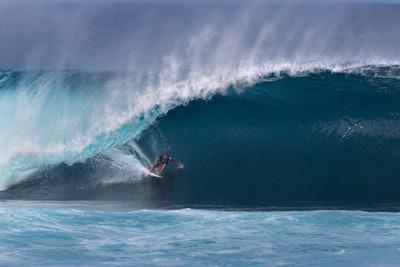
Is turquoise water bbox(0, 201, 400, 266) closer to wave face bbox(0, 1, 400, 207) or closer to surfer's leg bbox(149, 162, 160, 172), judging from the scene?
wave face bbox(0, 1, 400, 207)

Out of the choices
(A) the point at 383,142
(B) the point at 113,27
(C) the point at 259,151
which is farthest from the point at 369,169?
(B) the point at 113,27

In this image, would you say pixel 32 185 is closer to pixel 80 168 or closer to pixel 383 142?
pixel 80 168

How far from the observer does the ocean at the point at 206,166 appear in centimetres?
931

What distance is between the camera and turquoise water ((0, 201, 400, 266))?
8.77m

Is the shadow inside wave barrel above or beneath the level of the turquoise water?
above

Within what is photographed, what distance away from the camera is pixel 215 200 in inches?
471

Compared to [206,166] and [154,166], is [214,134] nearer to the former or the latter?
[206,166]

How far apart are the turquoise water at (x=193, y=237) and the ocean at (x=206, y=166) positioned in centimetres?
3

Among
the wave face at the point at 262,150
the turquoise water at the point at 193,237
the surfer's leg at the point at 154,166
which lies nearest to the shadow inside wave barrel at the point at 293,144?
the wave face at the point at 262,150

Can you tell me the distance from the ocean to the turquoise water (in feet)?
0.11

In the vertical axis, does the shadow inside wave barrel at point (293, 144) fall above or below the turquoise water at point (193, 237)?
above

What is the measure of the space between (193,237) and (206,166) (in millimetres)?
4147

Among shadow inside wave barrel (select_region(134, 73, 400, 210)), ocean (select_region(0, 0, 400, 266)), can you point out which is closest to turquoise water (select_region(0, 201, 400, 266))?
ocean (select_region(0, 0, 400, 266))

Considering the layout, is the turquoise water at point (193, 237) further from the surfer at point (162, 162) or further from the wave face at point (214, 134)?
the surfer at point (162, 162)
